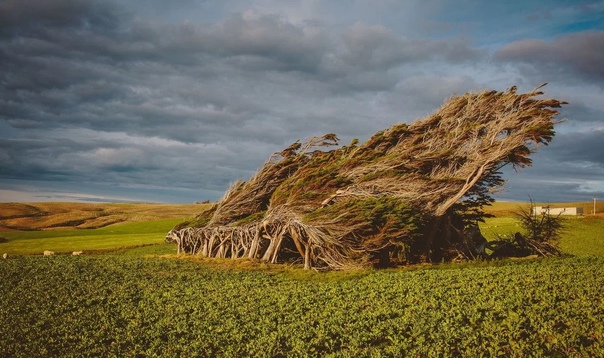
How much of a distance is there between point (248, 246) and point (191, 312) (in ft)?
55.1

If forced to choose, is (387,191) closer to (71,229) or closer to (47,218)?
(71,229)

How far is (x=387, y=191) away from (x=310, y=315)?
14257 mm

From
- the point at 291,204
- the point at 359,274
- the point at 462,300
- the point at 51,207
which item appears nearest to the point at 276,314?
the point at 462,300

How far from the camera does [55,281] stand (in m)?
19.7

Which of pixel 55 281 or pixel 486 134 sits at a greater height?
pixel 486 134

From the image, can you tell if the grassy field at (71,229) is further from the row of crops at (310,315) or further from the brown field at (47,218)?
the row of crops at (310,315)

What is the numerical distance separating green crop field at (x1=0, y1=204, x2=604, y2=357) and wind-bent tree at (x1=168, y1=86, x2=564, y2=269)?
4105 millimetres

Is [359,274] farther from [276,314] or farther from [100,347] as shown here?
[100,347]

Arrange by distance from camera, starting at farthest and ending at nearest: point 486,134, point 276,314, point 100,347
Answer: point 486,134, point 276,314, point 100,347

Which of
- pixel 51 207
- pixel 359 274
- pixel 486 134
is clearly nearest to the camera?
pixel 359 274

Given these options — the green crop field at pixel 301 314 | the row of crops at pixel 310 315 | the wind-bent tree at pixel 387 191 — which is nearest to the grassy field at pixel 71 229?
the wind-bent tree at pixel 387 191

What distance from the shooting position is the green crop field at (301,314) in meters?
11.0

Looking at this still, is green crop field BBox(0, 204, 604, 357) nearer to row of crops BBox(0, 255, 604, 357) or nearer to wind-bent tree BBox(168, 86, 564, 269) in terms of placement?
row of crops BBox(0, 255, 604, 357)

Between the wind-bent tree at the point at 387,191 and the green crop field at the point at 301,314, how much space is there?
13.5ft
